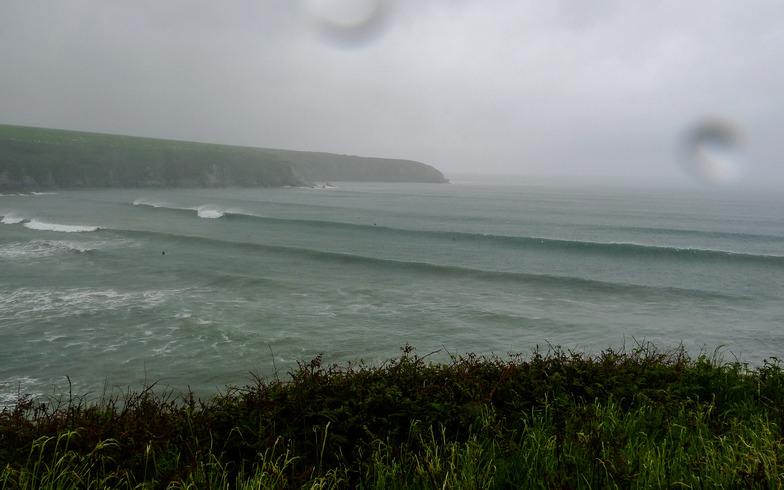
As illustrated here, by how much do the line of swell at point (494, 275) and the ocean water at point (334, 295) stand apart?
137 mm

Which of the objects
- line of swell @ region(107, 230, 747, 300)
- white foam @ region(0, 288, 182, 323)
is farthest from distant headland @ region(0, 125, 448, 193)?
white foam @ region(0, 288, 182, 323)

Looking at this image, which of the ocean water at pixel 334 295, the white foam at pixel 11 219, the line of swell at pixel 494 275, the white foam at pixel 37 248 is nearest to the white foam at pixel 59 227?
the ocean water at pixel 334 295

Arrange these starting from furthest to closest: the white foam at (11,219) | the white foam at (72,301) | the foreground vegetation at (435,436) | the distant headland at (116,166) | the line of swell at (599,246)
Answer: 1. the distant headland at (116,166)
2. the white foam at (11,219)
3. the line of swell at (599,246)
4. the white foam at (72,301)
5. the foreground vegetation at (435,436)

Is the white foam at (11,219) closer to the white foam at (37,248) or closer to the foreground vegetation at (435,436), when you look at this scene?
the white foam at (37,248)

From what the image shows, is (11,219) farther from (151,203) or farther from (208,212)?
(151,203)

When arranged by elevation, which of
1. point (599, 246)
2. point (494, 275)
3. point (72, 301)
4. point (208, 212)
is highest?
point (208, 212)

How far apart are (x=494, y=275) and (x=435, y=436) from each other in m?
18.2

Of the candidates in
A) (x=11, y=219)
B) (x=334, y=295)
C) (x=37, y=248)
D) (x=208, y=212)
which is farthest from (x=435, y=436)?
(x=208, y=212)

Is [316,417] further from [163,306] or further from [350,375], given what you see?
[163,306]

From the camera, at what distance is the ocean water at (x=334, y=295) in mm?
12047

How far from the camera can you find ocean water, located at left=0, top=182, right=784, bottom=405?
12.0 m

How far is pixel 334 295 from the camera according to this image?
18578 mm

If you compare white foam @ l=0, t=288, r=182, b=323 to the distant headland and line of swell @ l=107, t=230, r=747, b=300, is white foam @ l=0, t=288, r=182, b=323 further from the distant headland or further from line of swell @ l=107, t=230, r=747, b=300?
the distant headland

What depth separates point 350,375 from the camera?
6570 millimetres
